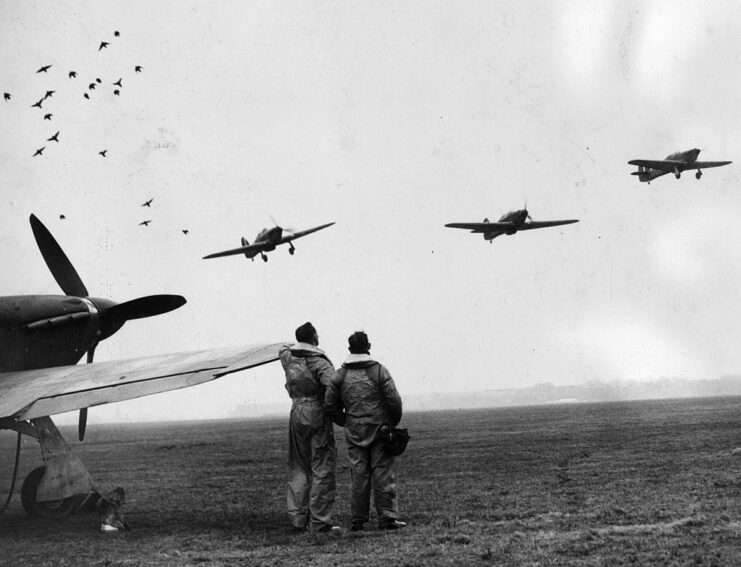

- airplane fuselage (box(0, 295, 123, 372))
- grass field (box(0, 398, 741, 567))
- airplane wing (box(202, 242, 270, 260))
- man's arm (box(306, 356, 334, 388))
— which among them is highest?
airplane wing (box(202, 242, 270, 260))

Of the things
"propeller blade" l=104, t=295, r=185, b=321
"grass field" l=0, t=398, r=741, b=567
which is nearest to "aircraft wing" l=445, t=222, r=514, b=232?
"grass field" l=0, t=398, r=741, b=567

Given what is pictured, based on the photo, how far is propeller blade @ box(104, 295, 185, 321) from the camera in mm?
12430

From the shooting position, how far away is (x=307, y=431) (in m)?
8.48

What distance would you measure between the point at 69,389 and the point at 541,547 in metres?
5.52

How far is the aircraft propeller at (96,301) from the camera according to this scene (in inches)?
484

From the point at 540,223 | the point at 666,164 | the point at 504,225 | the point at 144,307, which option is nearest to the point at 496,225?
the point at 504,225

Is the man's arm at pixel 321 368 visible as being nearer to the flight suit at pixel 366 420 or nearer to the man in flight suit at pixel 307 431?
the man in flight suit at pixel 307 431

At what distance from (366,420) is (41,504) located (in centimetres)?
506

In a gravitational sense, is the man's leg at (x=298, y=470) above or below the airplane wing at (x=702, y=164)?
below

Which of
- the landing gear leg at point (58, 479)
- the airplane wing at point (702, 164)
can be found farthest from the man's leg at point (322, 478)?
the airplane wing at point (702, 164)

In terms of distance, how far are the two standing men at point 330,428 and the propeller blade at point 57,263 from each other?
20.8ft

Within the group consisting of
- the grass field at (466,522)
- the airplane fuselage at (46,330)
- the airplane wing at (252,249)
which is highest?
the airplane wing at (252,249)

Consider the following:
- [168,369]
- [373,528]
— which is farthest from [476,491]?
[168,369]

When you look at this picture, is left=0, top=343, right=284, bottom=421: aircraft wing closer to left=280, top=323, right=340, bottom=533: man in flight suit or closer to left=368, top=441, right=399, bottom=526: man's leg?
left=280, top=323, right=340, bottom=533: man in flight suit
